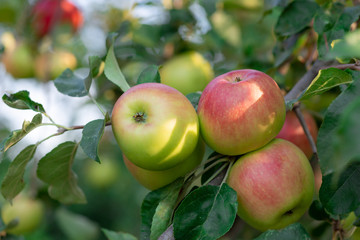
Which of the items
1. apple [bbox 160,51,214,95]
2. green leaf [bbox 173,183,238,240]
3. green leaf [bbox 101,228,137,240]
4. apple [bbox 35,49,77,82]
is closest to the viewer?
green leaf [bbox 173,183,238,240]

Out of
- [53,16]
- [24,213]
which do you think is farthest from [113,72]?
[53,16]

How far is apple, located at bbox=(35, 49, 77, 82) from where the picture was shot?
65.5 inches

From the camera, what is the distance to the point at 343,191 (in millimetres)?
664

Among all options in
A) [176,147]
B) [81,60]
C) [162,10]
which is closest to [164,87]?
[176,147]

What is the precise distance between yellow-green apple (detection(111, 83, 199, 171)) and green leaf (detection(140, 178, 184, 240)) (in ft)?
0.20

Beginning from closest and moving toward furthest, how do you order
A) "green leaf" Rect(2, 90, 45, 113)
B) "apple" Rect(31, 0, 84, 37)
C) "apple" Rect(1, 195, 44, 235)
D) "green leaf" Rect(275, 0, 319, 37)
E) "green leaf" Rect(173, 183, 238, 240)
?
"green leaf" Rect(173, 183, 238, 240) < "green leaf" Rect(2, 90, 45, 113) < "green leaf" Rect(275, 0, 319, 37) < "apple" Rect(1, 195, 44, 235) < "apple" Rect(31, 0, 84, 37)

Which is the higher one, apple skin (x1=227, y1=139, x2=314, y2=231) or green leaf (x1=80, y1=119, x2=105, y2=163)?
green leaf (x1=80, y1=119, x2=105, y2=163)

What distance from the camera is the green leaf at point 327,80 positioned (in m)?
0.63

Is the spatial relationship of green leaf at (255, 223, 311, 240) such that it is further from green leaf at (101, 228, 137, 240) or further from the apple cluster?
green leaf at (101, 228, 137, 240)

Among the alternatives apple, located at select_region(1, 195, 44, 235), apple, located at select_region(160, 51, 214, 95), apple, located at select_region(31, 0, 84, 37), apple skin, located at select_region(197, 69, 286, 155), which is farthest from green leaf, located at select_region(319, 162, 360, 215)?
apple, located at select_region(31, 0, 84, 37)

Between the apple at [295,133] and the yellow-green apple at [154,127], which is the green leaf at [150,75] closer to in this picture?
the yellow-green apple at [154,127]

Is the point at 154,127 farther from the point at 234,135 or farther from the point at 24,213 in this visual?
the point at 24,213

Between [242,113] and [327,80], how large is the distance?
148 millimetres

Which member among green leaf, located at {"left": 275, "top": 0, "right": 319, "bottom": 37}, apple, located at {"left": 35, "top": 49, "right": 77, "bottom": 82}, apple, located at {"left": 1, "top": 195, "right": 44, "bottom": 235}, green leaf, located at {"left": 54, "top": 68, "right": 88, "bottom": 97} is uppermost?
green leaf, located at {"left": 275, "top": 0, "right": 319, "bottom": 37}
